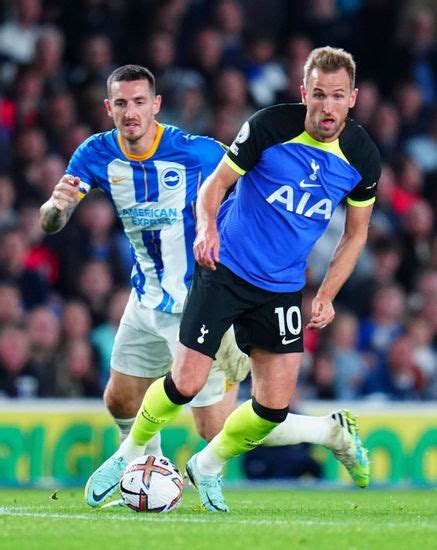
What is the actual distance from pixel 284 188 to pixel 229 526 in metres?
1.67

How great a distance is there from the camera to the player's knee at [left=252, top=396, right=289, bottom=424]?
258 inches

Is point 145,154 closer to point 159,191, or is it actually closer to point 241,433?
point 159,191

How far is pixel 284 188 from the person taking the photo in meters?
6.48

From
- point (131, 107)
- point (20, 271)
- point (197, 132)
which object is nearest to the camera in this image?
point (131, 107)

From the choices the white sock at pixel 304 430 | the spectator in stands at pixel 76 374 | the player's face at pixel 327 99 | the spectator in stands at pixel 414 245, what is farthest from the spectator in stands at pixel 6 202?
the player's face at pixel 327 99

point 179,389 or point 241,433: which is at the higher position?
point 179,389

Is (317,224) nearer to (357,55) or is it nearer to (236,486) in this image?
(236,486)

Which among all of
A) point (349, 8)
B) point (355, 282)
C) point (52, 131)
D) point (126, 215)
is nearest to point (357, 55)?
point (349, 8)

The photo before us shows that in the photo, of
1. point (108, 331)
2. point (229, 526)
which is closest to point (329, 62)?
point (229, 526)

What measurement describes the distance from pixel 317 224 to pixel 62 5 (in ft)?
23.5

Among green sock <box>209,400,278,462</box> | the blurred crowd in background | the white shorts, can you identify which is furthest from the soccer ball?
the blurred crowd in background

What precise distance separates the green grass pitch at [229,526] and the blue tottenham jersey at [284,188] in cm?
120

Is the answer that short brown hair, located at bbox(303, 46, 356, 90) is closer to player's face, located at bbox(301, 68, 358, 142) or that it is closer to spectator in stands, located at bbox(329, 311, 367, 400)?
player's face, located at bbox(301, 68, 358, 142)

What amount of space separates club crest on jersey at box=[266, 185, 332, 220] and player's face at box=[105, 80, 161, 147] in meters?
1.02
